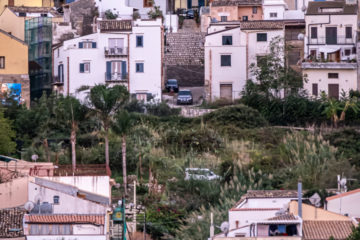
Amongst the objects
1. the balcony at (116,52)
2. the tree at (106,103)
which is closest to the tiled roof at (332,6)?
the balcony at (116,52)

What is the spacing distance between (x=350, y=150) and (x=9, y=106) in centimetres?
1718

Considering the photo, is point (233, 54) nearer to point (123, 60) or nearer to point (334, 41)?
point (334, 41)

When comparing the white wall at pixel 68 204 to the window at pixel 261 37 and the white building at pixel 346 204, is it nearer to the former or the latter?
the white building at pixel 346 204

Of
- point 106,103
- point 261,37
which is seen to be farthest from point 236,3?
point 106,103

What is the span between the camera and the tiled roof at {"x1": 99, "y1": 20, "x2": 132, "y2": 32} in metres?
72.2

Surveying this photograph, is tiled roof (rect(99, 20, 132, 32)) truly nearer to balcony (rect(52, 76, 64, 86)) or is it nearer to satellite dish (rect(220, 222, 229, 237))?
balcony (rect(52, 76, 64, 86))

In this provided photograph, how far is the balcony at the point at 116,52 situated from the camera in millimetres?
72000

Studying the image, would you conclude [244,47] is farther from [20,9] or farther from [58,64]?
[20,9]

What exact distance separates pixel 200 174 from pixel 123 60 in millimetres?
14844

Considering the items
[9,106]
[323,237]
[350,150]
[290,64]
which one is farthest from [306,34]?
[323,237]

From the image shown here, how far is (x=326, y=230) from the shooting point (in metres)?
45.1

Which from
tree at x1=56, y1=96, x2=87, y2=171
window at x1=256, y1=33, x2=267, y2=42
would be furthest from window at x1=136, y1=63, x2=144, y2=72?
tree at x1=56, y1=96, x2=87, y2=171

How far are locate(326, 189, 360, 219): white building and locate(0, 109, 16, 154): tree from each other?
63.6 feet

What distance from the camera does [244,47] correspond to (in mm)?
71812
